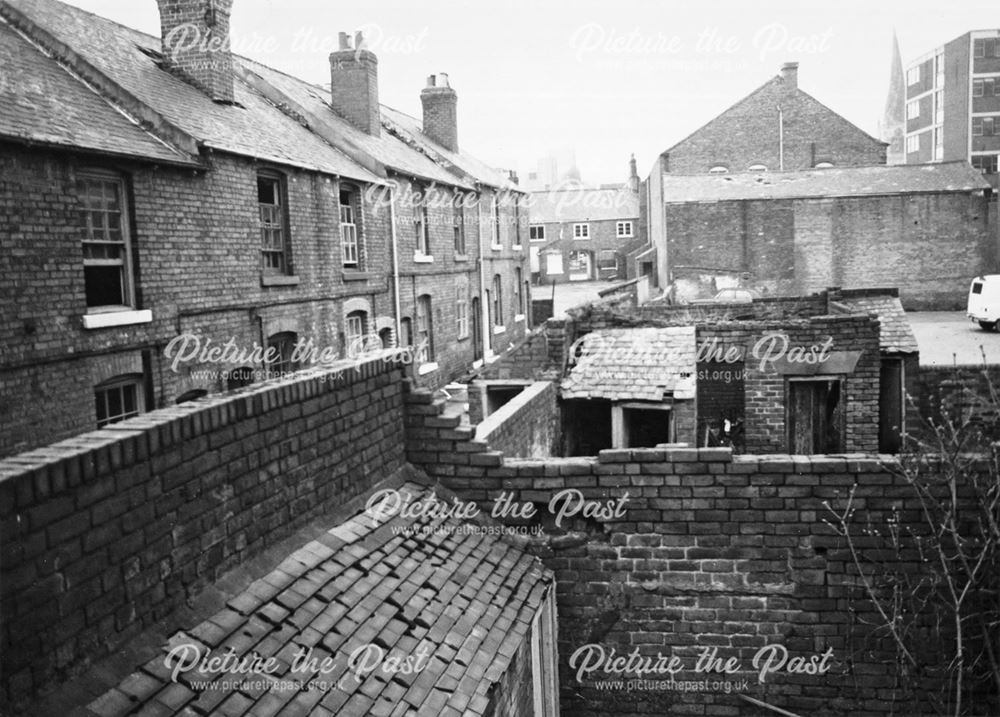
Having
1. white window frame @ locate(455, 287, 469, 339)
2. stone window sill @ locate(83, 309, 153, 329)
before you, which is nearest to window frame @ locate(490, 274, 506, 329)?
white window frame @ locate(455, 287, 469, 339)

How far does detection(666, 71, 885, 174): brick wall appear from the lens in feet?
153

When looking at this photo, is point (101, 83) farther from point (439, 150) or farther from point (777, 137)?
point (777, 137)

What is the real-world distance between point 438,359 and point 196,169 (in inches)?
490

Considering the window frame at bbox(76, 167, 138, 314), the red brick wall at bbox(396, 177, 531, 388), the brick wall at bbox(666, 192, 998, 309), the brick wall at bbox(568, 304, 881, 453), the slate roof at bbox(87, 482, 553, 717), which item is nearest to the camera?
the slate roof at bbox(87, 482, 553, 717)

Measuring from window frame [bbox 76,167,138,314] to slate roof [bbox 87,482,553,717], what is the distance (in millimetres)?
7488

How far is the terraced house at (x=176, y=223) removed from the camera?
10180 mm

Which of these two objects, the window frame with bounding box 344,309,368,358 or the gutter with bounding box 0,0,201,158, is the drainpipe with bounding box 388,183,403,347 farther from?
the gutter with bounding box 0,0,201,158

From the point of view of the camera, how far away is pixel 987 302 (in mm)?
30453

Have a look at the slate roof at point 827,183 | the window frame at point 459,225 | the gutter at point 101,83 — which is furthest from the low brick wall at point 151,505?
the slate roof at point 827,183

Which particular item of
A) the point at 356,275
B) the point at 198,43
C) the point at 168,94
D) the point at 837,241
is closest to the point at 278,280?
the point at 356,275

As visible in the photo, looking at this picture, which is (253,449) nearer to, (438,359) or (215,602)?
(215,602)

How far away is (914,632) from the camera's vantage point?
6027mm

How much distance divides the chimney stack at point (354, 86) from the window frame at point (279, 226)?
8574 millimetres

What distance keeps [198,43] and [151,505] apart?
14.6 metres
